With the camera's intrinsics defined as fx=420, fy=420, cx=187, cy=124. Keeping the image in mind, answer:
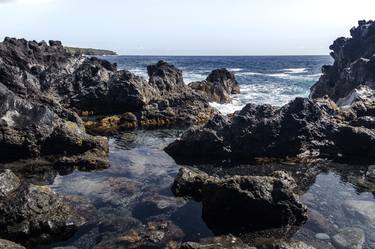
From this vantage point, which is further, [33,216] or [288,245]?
[33,216]

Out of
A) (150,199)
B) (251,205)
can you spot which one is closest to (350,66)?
(150,199)

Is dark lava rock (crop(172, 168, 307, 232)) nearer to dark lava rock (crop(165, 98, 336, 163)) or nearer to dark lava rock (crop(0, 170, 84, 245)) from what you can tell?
dark lava rock (crop(0, 170, 84, 245))

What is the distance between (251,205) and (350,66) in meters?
39.6

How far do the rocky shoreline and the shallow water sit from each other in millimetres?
417

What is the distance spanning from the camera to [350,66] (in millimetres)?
49188

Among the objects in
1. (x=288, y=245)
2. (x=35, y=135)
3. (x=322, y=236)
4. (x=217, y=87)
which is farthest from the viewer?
(x=217, y=87)

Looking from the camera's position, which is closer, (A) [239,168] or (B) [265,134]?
(A) [239,168]

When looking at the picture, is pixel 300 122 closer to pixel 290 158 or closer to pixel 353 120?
pixel 290 158

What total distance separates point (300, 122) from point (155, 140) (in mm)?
9770

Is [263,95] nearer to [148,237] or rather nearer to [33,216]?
[148,237]

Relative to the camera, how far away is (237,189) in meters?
14.9

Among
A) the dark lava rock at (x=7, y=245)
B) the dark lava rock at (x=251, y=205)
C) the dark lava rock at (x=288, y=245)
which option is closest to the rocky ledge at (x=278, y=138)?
the dark lava rock at (x=251, y=205)

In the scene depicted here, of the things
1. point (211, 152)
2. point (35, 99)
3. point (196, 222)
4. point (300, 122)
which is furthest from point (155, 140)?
point (196, 222)

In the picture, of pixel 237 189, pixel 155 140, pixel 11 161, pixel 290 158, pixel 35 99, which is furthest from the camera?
pixel 35 99
